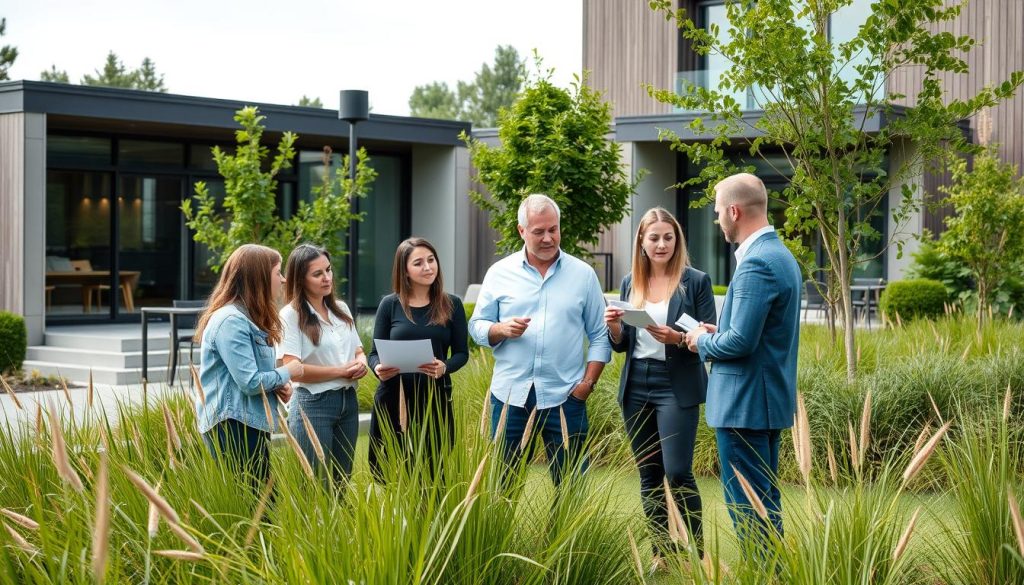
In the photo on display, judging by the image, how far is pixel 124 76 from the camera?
58.6m

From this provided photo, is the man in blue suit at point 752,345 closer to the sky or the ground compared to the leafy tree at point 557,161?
closer to the ground

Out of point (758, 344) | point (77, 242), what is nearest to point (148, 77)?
point (77, 242)

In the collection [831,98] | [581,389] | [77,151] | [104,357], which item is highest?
[77,151]

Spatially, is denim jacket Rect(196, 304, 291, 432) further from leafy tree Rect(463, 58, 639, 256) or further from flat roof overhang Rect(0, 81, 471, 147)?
flat roof overhang Rect(0, 81, 471, 147)

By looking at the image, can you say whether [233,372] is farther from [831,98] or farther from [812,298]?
[812,298]

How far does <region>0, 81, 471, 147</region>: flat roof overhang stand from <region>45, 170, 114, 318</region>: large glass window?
2.97ft

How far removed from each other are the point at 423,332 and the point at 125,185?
14124 millimetres

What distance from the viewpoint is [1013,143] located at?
20.0 m

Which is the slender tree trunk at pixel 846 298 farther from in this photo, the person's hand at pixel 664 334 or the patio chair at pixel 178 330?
the patio chair at pixel 178 330

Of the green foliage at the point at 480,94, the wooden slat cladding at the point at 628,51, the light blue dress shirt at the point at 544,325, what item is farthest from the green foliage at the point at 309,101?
the light blue dress shirt at the point at 544,325

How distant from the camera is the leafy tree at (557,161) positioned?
41.7 feet

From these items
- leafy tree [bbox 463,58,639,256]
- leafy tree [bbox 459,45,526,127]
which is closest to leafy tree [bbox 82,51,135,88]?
leafy tree [bbox 459,45,526,127]

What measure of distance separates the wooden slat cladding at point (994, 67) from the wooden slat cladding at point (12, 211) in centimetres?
1471

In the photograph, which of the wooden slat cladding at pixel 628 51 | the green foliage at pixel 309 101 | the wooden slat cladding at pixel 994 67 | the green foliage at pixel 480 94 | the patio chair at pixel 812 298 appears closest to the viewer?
the patio chair at pixel 812 298
